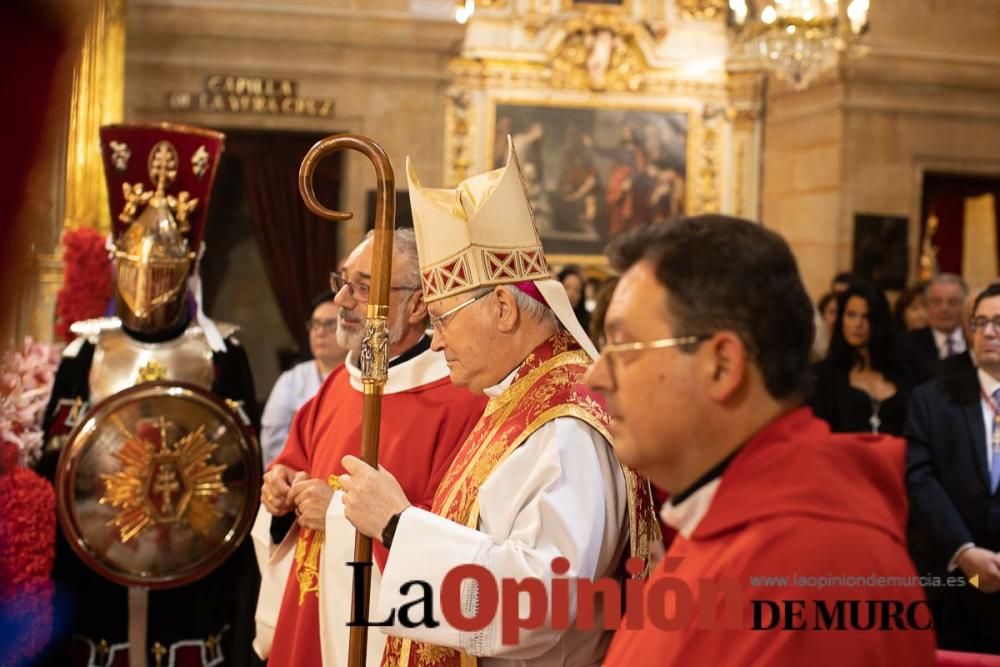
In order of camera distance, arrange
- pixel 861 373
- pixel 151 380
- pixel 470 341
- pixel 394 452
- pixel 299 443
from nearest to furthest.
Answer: pixel 470 341 < pixel 394 452 < pixel 299 443 < pixel 151 380 < pixel 861 373

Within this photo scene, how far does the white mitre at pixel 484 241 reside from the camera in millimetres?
2873

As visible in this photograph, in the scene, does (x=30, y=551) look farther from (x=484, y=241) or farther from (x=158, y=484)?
(x=484, y=241)

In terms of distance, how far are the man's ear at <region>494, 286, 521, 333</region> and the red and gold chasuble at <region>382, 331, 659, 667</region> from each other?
0.28 ft

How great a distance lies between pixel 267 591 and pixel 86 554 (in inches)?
42.8

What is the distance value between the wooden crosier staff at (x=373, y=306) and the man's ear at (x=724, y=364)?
1.33 metres

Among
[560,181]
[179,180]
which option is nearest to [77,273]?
[179,180]

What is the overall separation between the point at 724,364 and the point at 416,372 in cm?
200

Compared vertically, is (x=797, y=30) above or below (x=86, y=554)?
above

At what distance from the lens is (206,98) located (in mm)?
11688

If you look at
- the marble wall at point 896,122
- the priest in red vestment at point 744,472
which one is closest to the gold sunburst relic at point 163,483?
the priest in red vestment at point 744,472

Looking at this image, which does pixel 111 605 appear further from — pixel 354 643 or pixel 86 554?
pixel 354 643

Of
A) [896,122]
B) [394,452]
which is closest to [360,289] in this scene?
[394,452]

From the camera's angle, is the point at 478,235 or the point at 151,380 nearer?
the point at 478,235

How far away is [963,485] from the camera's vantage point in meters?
4.71
